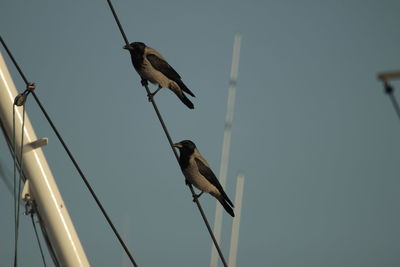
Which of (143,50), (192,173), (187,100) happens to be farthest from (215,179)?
(143,50)

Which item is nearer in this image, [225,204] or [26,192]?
[26,192]

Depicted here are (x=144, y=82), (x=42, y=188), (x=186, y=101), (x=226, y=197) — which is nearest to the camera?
(x=42, y=188)

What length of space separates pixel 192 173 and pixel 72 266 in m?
2.97

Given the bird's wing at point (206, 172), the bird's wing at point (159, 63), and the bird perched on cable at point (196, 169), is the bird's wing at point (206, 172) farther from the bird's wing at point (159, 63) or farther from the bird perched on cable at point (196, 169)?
the bird's wing at point (159, 63)

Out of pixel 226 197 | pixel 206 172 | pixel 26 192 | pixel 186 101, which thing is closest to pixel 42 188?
pixel 26 192

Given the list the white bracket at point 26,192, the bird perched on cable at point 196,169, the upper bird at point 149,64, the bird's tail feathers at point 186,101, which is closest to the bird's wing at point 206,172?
the bird perched on cable at point 196,169

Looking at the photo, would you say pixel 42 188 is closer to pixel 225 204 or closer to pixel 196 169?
pixel 196 169

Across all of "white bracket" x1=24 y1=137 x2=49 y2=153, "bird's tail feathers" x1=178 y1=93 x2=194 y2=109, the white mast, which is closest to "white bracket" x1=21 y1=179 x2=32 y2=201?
the white mast

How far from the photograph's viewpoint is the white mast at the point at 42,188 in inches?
483

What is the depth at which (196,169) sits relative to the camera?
13.9 m

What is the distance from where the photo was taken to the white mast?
12273 millimetres

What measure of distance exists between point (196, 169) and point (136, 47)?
250 cm

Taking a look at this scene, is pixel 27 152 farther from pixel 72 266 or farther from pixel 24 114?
pixel 72 266

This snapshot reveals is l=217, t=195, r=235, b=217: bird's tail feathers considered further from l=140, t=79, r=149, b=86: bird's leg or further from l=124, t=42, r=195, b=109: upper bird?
l=140, t=79, r=149, b=86: bird's leg
